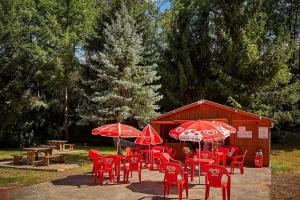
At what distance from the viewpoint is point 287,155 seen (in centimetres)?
A: 2478

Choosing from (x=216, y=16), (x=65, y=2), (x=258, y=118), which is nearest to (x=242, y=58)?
(x=216, y=16)

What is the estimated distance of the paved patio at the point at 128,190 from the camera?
36.0 ft

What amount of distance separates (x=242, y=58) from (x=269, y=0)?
7.87m

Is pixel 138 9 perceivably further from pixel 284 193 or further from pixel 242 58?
pixel 284 193

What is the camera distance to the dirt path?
11407 mm

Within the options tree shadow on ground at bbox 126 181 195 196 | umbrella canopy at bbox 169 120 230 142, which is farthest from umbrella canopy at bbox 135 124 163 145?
umbrella canopy at bbox 169 120 230 142

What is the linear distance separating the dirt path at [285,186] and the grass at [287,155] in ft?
4.96

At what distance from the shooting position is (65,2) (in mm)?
32875

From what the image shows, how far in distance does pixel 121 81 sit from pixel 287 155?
39.4 feet

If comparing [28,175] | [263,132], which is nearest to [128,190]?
[28,175]

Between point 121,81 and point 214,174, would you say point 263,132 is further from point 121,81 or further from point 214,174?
point 214,174

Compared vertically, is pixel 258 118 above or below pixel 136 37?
below

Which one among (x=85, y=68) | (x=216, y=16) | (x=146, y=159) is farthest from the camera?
(x=216, y=16)

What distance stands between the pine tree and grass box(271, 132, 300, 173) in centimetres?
794
